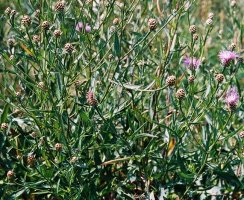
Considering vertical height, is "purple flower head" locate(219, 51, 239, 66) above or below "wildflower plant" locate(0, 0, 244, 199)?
above

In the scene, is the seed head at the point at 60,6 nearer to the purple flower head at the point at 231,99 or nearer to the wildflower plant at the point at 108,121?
the wildflower plant at the point at 108,121

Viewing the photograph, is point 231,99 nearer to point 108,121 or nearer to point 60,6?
point 108,121

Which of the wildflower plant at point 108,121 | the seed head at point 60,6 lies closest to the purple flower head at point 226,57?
the wildflower plant at point 108,121

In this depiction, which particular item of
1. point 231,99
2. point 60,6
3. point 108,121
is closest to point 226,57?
point 231,99

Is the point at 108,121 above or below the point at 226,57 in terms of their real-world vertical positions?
below

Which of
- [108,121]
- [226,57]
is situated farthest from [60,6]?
[226,57]

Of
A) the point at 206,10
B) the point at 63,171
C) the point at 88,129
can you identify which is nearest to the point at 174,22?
the point at 88,129

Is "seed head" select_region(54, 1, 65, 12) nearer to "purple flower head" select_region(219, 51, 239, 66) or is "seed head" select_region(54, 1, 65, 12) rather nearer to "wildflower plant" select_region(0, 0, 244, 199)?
"wildflower plant" select_region(0, 0, 244, 199)

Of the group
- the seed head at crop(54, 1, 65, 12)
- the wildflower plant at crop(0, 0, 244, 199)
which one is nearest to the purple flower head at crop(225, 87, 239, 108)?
the wildflower plant at crop(0, 0, 244, 199)

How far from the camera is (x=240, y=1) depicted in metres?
3.52

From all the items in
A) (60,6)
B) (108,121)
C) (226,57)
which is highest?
(60,6)

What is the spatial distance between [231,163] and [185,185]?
0.56ft

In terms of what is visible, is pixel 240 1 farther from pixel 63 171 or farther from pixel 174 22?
pixel 63 171

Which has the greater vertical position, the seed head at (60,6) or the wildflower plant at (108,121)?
the seed head at (60,6)
